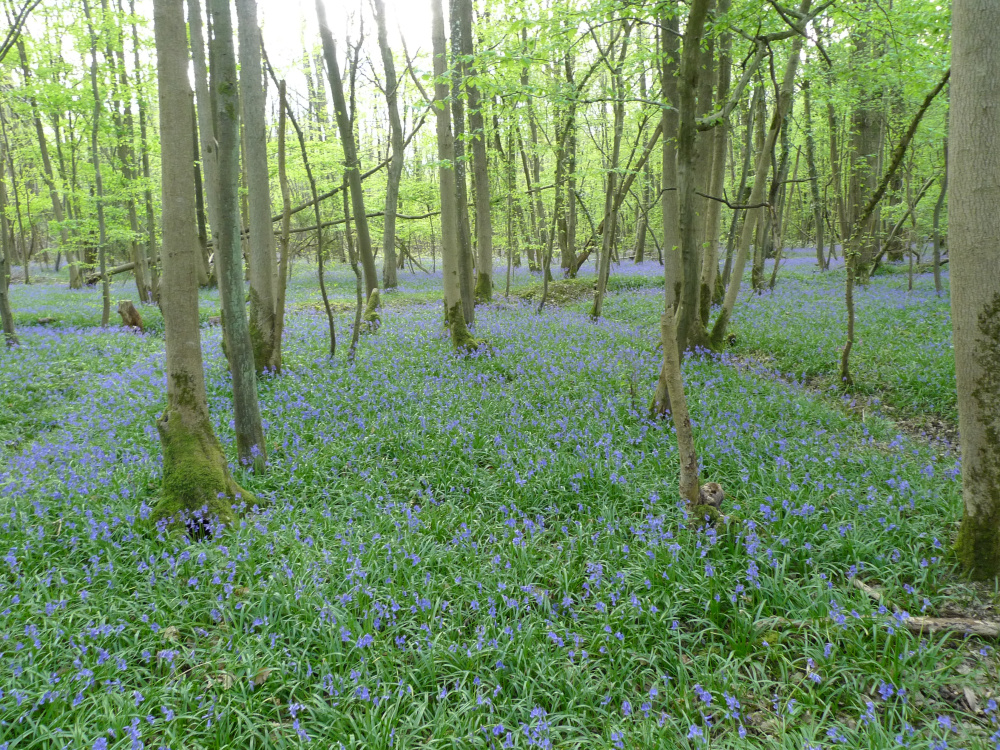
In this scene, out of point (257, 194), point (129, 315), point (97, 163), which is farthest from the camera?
point (129, 315)

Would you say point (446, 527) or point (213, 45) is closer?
point (446, 527)

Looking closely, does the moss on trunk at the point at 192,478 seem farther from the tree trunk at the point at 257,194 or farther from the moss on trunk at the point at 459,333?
the moss on trunk at the point at 459,333

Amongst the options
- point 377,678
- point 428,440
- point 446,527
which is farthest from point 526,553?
point 428,440

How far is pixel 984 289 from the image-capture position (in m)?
3.45

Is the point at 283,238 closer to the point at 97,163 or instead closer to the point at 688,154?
the point at 688,154

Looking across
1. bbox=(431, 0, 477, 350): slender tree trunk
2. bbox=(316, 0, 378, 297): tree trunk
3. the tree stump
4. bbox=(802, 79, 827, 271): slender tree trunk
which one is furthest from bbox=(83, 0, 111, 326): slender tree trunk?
bbox=(802, 79, 827, 271): slender tree trunk

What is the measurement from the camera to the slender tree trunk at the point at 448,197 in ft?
33.3

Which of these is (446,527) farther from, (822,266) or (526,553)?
(822,266)

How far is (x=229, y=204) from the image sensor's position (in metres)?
5.17

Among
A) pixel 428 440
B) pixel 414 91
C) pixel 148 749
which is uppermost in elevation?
pixel 414 91

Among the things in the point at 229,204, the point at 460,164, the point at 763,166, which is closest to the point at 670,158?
the point at 763,166

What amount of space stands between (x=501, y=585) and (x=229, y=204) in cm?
432

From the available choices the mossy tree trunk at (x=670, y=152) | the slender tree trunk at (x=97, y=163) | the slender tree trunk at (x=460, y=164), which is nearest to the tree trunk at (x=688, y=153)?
the mossy tree trunk at (x=670, y=152)

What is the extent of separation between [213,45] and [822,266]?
26.6m
